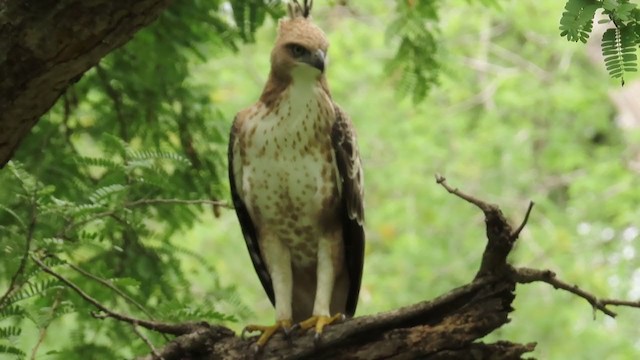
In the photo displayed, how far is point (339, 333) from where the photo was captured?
2969mm

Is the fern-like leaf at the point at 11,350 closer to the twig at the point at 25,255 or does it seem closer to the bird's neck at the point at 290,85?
the twig at the point at 25,255

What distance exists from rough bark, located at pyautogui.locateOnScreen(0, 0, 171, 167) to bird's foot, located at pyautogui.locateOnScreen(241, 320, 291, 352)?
1.06m

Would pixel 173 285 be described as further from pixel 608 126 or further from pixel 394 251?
pixel 608 126

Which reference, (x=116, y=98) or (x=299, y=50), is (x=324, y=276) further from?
(x=116, y=98)

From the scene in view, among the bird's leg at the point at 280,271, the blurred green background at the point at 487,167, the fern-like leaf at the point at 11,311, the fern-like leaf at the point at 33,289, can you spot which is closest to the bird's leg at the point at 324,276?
the bird's leg at the point at 280,271

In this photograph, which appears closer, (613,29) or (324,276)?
(613,29)

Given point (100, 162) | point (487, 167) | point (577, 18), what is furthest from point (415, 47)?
point (487, 167)

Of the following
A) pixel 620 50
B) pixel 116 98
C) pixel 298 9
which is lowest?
pixel 620 50

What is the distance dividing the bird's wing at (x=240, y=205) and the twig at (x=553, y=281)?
4.78 ft

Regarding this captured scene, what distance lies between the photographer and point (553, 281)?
102 inches

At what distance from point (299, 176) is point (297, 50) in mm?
460

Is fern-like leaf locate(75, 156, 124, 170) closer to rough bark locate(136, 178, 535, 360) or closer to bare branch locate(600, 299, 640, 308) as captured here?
rough bark locate(136, 178, 535, 360)

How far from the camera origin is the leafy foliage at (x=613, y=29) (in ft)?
7.42

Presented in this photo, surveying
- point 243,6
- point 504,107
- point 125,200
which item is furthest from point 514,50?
point 125,200
